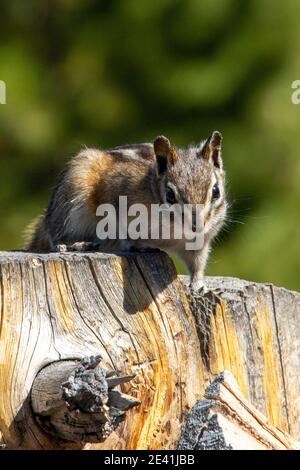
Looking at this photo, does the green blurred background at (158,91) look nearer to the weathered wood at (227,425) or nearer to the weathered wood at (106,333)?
the weathered wood at (106,333)

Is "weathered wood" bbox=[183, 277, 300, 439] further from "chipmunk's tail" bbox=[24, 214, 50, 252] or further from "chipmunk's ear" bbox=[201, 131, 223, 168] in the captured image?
"chipmunk's tail" bbox=[24, 214, 50, 252]

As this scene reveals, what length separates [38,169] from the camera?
9164 mm

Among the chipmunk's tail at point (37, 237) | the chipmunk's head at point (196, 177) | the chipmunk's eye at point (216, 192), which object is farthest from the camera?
the chipmunk's tail at point (37, 237)

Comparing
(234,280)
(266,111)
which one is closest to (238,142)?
(266,111)

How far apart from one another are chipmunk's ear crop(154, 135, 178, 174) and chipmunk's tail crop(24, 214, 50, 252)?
35.1 inches

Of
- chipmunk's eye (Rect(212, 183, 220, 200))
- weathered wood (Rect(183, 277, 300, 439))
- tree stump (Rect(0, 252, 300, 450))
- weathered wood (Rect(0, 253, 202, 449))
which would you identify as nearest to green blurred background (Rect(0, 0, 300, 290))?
chipmunk's eye (Rect(212, 183, 220, 200))

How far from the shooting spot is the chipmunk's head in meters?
4.76

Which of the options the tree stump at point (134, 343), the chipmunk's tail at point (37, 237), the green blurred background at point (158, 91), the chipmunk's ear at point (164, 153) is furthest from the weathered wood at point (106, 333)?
the green blurred background at point (158, 91)

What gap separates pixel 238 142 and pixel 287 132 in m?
0.37

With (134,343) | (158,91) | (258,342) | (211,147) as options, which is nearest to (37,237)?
(211,147)

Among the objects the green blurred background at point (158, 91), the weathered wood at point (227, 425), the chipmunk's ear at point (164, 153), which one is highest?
the green blurred background at point (158, 91)

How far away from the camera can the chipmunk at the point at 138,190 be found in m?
4.85

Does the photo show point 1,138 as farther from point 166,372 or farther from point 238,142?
point 166,372

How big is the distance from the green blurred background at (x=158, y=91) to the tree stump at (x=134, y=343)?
12.0 feet
